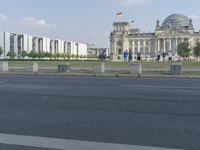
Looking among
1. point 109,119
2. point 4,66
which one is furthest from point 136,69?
point 109,119

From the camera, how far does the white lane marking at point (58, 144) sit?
242 inches

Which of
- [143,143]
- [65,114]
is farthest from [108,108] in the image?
[143,143]

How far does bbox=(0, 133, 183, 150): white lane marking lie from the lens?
6.14m

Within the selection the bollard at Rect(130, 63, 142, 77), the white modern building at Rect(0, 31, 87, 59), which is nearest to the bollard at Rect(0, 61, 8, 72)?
the bollard at Rect(130, 63, 142, 77)

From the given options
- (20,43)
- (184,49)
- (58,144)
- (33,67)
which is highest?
(20,43)

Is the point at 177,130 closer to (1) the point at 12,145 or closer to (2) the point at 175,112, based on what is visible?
(2) the point at 175,112

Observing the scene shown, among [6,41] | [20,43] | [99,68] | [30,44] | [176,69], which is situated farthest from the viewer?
[30,44]

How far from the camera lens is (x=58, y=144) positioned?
6.39m

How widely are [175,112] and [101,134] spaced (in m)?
3.10

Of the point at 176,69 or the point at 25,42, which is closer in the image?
the point at 176,69

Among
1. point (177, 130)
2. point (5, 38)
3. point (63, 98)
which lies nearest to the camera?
point (177, 130)

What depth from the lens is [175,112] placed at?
9.60 meters

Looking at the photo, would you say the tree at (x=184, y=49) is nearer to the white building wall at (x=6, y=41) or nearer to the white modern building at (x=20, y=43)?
the white modern building at (x=20, y=43)

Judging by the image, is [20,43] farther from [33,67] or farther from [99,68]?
[99,68]
